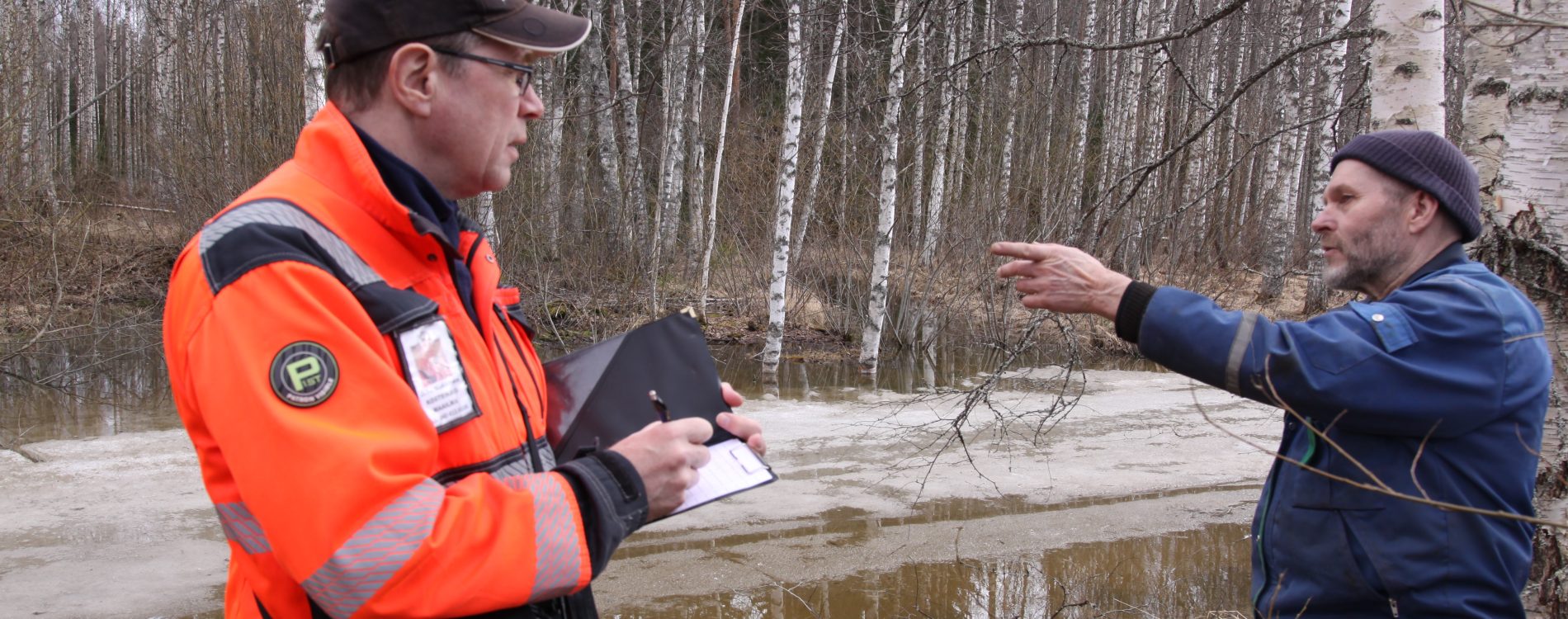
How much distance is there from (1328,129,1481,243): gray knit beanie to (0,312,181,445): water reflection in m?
8.80

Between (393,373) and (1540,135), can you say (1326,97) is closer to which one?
(1540,135)

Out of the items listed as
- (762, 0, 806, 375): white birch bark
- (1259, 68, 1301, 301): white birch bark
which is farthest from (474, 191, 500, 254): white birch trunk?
(1259, 68, 1301, 301): white birch bark

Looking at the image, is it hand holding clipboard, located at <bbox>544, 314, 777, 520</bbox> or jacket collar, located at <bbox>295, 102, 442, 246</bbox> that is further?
hand holding clipboard, located at <bbox>544, 314, 777, 520</bbox>

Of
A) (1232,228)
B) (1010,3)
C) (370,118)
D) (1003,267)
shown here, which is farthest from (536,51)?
(1232,228)

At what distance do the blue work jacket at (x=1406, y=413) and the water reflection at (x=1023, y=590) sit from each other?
2768mm

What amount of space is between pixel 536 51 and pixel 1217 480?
23.3ft

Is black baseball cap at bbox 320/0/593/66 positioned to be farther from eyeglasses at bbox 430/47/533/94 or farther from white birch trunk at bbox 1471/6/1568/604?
white birch trunk at bbox 1471/6/1568/604

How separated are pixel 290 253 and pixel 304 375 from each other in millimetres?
173

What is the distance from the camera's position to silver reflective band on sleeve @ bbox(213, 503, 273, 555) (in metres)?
1.44

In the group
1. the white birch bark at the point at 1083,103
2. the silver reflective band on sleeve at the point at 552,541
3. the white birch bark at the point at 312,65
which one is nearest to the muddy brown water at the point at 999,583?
the silver reflective band on sleeve at the point at 552,541

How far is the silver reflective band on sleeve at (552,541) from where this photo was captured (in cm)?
143

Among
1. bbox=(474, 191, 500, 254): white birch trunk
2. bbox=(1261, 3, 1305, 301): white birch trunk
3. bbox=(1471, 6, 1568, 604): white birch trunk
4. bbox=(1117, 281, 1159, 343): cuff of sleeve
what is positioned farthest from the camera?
bbox=(1261, 3, 1305, 301): white birch trunk

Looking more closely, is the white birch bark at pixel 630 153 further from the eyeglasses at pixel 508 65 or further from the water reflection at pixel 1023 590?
the eyeglasses at pixel 508 65

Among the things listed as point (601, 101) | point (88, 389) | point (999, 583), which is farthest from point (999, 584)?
point (601, 101)
